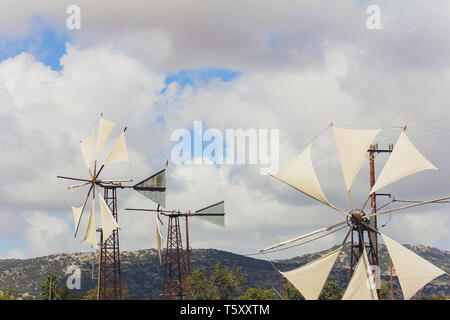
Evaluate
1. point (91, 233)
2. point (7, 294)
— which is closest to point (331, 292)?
point (7, 294)

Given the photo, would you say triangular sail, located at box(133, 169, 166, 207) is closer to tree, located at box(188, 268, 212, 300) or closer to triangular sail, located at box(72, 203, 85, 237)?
triangular sail, located at box(72, 203, 85, 237)

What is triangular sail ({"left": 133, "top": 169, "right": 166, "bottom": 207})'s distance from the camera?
54.8 meters

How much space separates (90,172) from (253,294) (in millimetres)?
62226

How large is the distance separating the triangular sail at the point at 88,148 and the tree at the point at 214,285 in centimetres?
6427

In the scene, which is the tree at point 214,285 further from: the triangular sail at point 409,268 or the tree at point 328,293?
the triangular sail at point 409,268

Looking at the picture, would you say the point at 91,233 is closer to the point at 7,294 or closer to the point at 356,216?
the point at 356,216

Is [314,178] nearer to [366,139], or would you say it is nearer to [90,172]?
[366,139]

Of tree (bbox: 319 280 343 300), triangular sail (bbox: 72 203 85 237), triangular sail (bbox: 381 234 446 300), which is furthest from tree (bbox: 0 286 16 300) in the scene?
tree (bbox: 319 280 343 300)

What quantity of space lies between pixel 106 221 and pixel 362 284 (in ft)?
66.5

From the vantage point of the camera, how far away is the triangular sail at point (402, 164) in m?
43.0

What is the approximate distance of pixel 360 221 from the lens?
43.4 metres
